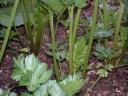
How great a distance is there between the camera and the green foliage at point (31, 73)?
779 millimetres

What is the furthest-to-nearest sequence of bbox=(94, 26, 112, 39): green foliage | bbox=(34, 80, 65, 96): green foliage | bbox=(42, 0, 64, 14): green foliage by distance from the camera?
bbox=(94, 26, 112, 39): green foliage
bbox=(42, 0, 64, 14): green foliage
bbox=(34, 80, 65, 96): green foliage

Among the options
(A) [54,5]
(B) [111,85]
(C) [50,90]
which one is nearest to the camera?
(C) [50,90]

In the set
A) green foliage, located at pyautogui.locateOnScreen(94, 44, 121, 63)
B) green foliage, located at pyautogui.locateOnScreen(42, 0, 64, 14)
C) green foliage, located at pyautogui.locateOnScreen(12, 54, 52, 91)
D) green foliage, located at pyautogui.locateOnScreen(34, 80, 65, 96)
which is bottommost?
green foliage, located at pyautogui.locateOnScreen(94, 44, 121, 63)

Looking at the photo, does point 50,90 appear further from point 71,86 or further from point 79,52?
point 79,52

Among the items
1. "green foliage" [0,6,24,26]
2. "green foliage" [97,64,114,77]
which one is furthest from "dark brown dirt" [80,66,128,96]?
"green foliage" [0,6,24,26]

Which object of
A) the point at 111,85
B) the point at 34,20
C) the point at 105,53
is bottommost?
the point at 111,85

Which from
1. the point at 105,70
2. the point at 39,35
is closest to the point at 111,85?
the point at 105,70

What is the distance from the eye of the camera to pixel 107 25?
130 cm

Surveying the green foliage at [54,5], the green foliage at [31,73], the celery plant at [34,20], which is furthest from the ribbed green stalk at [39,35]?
the green foliage at [31,73]

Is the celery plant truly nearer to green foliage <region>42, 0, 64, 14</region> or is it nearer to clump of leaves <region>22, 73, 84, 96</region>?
green foliage <region>42, 0, 64, 14</region>

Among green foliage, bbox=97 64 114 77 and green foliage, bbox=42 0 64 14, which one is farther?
green foliage, bbox=97 64 114 77

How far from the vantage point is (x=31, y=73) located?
2.59 ft

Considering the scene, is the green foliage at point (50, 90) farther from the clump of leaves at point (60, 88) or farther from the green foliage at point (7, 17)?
the green foliage at point (7, 17)

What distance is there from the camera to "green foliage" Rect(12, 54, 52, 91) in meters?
0.78
